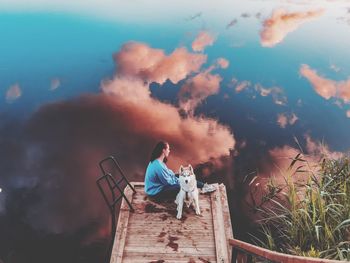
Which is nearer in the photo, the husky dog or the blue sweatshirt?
the husky dog

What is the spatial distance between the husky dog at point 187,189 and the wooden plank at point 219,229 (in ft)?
1.10

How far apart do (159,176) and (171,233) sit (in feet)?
3.39

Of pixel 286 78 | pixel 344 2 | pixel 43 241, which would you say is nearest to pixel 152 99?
pixel 286 78

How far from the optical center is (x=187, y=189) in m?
6.75

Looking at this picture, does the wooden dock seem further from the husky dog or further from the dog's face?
the dog's face

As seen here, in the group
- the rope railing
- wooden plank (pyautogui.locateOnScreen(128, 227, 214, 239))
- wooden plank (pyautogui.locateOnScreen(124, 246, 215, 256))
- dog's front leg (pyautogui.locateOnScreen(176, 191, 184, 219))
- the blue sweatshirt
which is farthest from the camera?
the blue sweatshirt

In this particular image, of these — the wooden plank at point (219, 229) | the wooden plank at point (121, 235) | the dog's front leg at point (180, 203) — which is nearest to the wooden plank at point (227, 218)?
the wooden plank at point (219, 229)

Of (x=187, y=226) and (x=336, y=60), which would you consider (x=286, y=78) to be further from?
(x=187, y=226)

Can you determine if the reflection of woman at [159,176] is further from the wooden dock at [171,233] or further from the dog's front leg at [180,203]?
Answer: the dog's front leg at [180,203]

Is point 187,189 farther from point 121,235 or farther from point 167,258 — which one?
point 121,235

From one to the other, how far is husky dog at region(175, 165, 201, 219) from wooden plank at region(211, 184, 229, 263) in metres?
0.34

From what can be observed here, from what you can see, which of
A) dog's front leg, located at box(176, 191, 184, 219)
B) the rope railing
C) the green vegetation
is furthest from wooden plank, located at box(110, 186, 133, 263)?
the green vegetation

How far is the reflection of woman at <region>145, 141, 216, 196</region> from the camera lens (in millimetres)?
7098

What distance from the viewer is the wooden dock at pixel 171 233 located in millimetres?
6172
